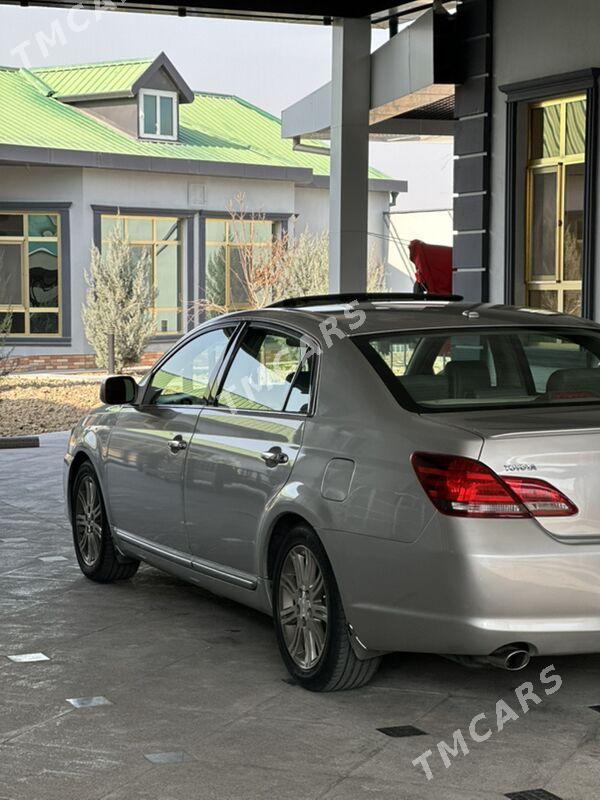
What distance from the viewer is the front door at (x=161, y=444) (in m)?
6.81

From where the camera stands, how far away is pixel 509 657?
502 cm

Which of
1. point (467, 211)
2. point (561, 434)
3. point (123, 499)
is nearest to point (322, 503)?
point (561, 434)

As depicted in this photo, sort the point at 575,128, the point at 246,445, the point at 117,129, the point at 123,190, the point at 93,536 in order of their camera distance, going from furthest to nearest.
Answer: the point at 117,129 < the point at 123,190 < the point at 575,128 < the point at 93,536 < the point at 246,445

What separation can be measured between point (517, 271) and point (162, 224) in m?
20.2

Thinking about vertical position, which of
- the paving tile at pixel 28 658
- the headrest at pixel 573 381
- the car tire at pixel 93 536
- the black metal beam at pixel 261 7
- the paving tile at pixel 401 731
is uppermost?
the black metal beam at pixel 261 7

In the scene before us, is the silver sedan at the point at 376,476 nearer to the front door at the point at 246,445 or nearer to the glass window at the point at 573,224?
the front door at the point at 246,445

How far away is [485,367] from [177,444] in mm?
1657

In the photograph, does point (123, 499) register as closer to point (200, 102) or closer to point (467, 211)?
point (467, 211)

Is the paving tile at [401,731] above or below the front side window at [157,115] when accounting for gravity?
below

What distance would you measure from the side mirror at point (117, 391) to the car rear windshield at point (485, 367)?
6.54 feet

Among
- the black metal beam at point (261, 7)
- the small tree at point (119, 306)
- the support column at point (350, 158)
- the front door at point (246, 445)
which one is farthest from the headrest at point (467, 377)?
the small tree at point (119, 306)

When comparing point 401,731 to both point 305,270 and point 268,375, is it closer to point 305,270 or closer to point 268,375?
point 268,375

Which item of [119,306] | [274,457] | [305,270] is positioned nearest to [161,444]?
[274,457]

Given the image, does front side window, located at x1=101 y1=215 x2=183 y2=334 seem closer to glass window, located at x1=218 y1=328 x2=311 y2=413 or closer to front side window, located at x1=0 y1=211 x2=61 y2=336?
front side window, located at x1=0 y1=211 x2=61 y2=336
